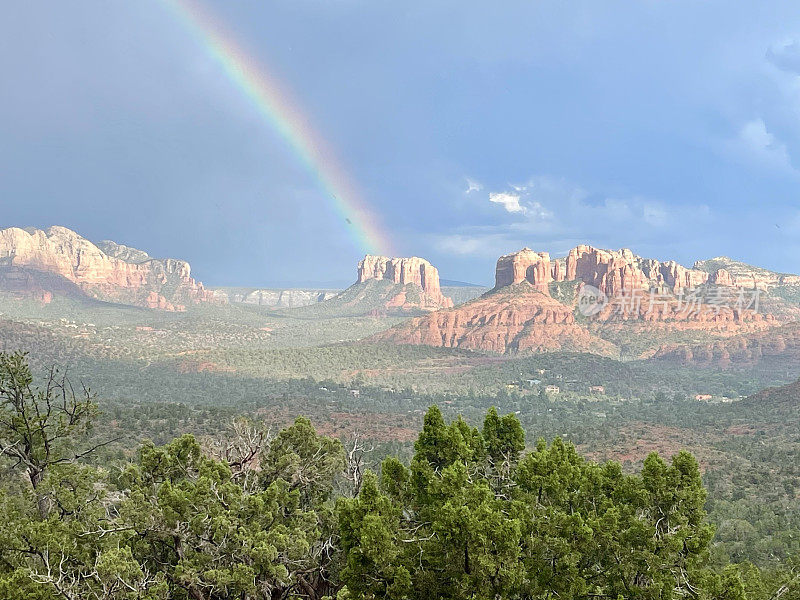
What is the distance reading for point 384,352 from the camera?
18688 centimetres

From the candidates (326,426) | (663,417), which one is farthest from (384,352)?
(326,426)

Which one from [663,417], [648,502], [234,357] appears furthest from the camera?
[234,357]

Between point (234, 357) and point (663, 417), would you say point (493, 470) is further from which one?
point (234, 357)

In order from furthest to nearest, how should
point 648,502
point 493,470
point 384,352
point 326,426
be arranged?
1. point 384,352
2. point 326,426
3. point 493,470
4. point 648,502

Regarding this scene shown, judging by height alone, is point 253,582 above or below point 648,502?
below

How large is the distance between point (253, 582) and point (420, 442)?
6334 millimetres

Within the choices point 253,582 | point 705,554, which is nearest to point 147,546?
point 253,582

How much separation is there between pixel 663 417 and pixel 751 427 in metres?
26.5

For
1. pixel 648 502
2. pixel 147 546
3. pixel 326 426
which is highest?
pixel 648 502

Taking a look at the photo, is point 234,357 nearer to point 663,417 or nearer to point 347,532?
point 663,417

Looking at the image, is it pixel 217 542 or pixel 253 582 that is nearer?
pixel 253 582

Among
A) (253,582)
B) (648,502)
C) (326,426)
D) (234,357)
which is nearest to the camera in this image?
(253,582)

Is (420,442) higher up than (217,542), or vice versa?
(420,442)

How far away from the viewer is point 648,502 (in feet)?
50.3
